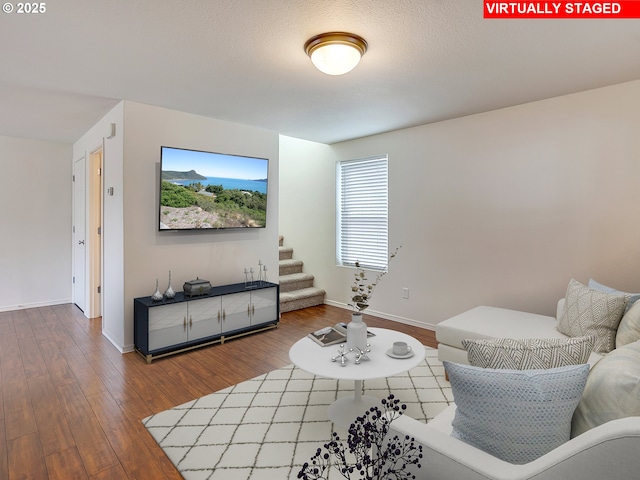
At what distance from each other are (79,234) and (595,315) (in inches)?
239

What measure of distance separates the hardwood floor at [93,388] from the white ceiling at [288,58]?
8.10ft

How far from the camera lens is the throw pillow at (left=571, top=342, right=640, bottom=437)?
3.30 feet

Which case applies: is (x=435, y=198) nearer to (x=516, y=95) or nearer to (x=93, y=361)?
(x=516, y=95)

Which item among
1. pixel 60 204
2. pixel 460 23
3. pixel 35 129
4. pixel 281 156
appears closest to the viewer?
pixel 460 23

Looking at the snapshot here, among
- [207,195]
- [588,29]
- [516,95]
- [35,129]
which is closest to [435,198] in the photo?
[516,95]

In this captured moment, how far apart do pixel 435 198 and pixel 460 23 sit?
2340 millimetres

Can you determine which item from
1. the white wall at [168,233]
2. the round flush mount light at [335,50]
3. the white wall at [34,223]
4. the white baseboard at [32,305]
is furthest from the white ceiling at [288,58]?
the white baseboard at [32,305]

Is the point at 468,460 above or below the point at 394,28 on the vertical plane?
below

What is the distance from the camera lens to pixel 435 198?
421cm

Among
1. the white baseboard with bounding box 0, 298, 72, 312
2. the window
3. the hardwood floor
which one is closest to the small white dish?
the hardwood floor

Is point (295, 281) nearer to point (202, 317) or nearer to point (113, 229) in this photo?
point (202, 317)

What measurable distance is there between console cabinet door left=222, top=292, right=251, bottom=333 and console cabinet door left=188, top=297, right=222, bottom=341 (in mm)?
72

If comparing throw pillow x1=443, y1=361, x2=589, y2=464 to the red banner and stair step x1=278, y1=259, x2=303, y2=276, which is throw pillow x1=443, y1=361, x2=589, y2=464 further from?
stair step x1=278, y1=259, x2=303, y2=276

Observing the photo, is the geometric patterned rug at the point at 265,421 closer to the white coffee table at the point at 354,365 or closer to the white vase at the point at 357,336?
the white coffee table at the point at 354,365
